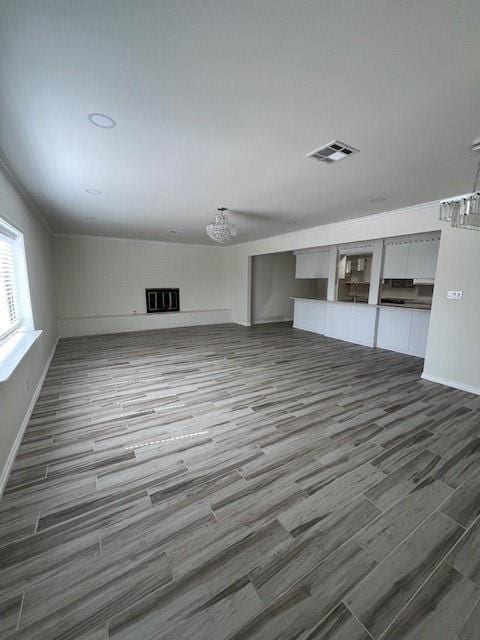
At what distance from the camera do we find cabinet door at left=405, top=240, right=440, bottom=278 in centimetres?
501

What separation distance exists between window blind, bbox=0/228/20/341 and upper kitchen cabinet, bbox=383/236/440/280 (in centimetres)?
641

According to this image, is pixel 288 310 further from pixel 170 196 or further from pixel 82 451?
pixel 82 451

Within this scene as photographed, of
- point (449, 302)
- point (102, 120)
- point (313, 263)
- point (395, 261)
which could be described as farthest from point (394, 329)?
point (102, 120)

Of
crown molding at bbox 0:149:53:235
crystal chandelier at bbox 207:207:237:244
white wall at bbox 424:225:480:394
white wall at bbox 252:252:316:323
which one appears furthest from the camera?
white wall at bbox 252:252:316:323

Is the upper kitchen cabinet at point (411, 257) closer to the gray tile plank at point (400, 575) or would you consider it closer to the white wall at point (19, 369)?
the gray tile plank at point (400, 575)

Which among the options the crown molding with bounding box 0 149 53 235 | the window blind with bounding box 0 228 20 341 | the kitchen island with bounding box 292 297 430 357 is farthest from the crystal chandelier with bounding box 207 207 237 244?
the kitchen island with bounding box 292 297 430 357

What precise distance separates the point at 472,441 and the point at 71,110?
4.32 metres

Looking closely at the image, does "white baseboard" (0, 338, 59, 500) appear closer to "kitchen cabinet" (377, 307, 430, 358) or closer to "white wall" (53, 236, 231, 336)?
"white wall" (53, 236, 231, 336)

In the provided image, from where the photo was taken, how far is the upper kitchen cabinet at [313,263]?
288 inches

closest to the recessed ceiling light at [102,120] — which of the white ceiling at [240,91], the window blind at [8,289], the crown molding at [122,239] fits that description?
the white ceiling at [240,91]

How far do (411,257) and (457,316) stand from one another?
6.67 ft

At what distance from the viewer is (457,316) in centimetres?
376

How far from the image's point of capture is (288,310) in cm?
971

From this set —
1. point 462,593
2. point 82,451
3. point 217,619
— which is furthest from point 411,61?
point 82,451
